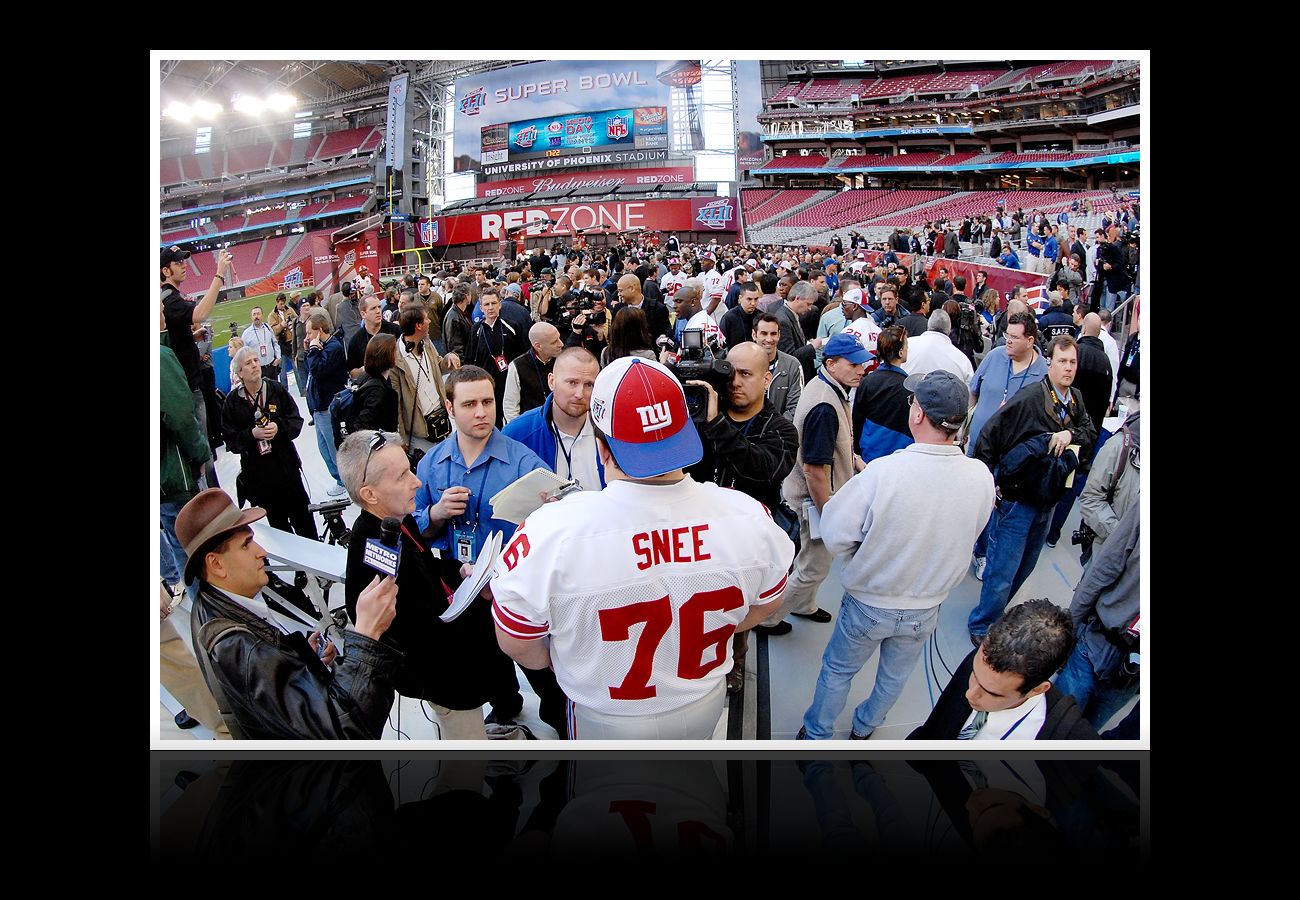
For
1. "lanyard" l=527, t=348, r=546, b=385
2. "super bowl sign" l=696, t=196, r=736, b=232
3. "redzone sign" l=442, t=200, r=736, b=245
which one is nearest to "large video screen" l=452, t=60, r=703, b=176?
"redzone sign" l=442, t=200, r=736, b=245

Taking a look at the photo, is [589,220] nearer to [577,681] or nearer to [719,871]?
[577,681]

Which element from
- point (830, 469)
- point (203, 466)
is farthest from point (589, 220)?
point (203, 466)

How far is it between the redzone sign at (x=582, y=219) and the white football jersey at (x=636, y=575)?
96.4 inches

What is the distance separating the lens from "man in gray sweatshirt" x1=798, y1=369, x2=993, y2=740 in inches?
109

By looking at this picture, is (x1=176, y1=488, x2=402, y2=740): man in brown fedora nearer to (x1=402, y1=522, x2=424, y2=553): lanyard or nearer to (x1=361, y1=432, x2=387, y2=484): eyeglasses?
(x1=402, y1=522, x2=424, y2=553): lanyard

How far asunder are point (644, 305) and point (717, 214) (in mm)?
1396

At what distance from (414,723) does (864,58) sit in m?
3.24

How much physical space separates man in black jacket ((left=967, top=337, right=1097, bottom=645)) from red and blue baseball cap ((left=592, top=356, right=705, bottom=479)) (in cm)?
202

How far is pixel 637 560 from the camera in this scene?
6.68 feet

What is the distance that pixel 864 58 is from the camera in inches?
125

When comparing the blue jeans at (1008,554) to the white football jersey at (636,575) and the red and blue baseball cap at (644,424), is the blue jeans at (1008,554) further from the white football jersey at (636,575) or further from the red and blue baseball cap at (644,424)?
the red and blue baseball cap at (644,424)

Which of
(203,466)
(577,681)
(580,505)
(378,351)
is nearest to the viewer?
(580,505)

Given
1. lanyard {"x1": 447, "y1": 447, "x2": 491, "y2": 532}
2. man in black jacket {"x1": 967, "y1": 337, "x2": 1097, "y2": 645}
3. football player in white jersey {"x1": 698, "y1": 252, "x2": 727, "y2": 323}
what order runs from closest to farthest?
lanyard {"x1": 447, "y1": 447, "x2": 491, "y2": 532} → man in black jacket {"x1": 967, "y1": 337, "x2": 1097, "y2": 645} → football player in white jersey {"x1": 698, "y1": 252, "x2": 727, "y2": 323}

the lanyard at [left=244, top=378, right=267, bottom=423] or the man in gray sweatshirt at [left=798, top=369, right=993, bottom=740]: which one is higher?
the lanyard at [left=244, top=378, right=267, bottom=423]
